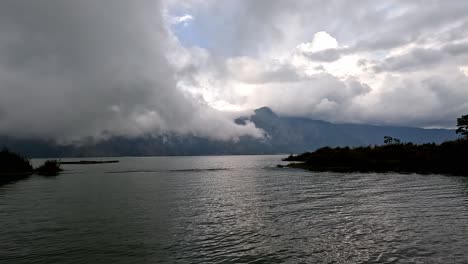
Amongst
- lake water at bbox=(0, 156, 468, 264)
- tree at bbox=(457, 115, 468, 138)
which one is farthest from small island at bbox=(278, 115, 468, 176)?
lake water at bbox=(0, 156, 468, 264)

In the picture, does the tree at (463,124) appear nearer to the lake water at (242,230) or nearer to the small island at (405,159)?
the small island at (405,159)

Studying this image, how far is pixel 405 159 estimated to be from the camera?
13675cm

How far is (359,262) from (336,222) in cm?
1202

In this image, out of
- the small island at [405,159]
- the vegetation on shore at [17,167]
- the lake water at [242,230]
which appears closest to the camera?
the lake water at [242,230]

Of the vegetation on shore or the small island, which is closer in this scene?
the small island

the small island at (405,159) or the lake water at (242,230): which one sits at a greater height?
the small island at (405,159)

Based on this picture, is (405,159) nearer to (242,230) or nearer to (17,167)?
(242,230)

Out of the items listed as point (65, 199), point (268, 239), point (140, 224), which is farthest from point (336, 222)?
point (65, 199)

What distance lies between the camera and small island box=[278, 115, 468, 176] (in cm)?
11100

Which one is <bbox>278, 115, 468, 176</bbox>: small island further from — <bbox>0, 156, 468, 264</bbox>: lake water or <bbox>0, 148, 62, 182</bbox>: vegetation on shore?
<bbox>0, 148, 62, 182</bbox>: vegetation on shore

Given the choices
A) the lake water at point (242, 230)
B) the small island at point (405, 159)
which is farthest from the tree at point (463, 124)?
the lake water at point (242, 230)

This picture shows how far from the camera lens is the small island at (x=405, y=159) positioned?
11100cm

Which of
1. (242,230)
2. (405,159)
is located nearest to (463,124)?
(405,159)

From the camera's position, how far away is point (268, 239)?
89.9 feet
